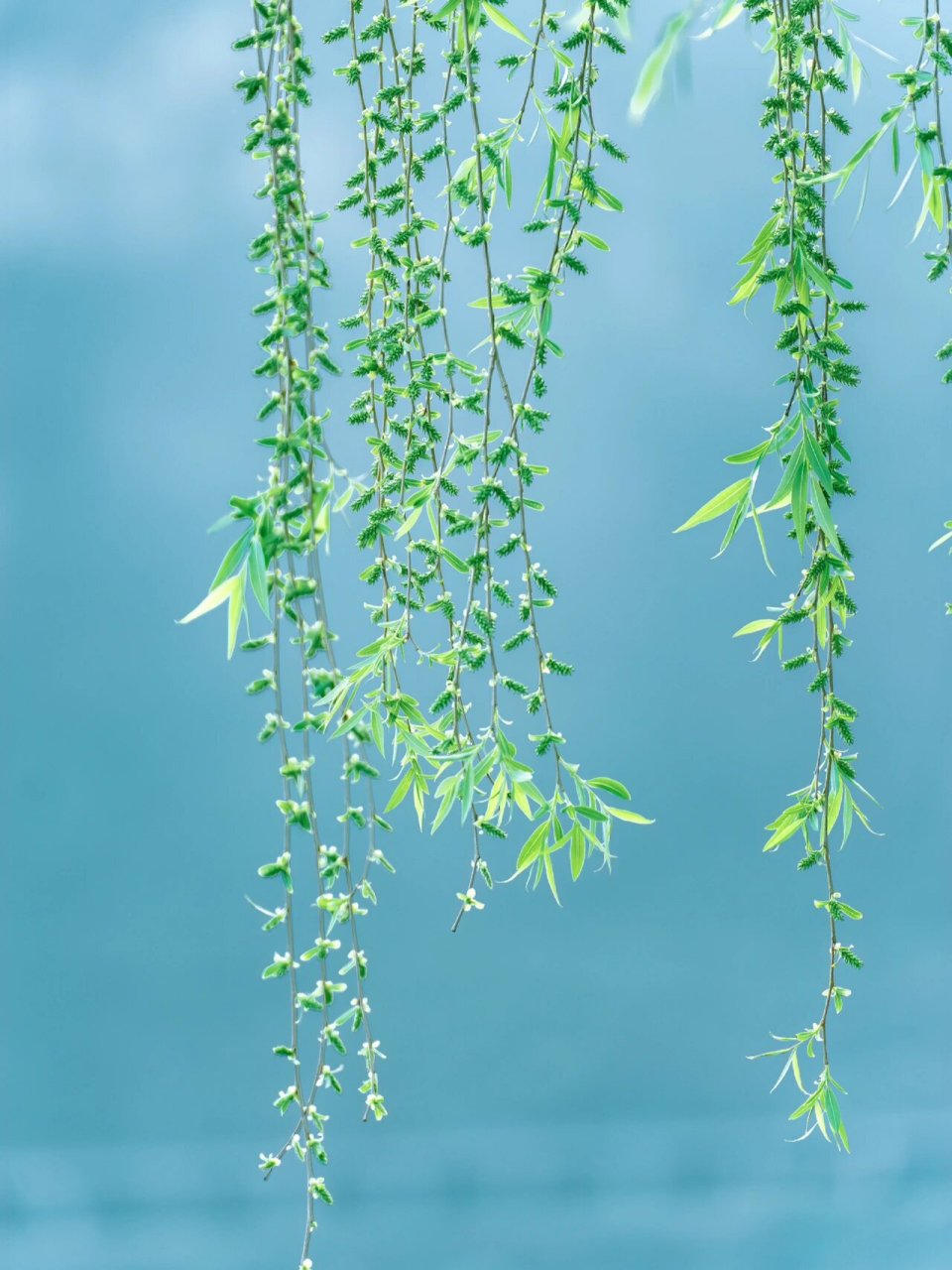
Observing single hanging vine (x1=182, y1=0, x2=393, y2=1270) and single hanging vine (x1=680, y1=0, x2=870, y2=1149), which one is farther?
single hanging vine (x1=680, y1=0, x2=870, y2=1149)

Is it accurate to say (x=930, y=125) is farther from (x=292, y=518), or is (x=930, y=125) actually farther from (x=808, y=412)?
(x=292, y=518)

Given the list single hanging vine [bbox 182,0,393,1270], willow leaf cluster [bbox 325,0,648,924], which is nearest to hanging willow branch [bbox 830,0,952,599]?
willow leaf cluster [bbox 325,0,648,924]

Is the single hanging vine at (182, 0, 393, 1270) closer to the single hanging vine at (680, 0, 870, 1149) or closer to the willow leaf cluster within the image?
the willow leaf cluster

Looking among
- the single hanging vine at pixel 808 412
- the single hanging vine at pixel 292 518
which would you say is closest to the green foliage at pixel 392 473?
the single hanging vine at pixel 292 518

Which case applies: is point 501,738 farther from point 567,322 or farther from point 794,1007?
point 794,1007

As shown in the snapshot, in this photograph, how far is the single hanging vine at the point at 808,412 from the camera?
0.80m

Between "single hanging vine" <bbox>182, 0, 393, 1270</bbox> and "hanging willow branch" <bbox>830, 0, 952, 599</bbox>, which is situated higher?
"hanging willow branch" <bbox>830, 0, 952, 599</bbox>

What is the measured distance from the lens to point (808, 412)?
2.60 ft

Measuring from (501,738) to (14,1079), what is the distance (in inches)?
92.6

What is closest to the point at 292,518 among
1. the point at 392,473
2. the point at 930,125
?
the point at 392,473

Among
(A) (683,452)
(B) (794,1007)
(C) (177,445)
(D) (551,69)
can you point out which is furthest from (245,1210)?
(D) (551,69)

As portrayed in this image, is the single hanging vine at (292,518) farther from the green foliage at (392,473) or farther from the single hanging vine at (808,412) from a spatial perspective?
the single hanging vine at (808,412)

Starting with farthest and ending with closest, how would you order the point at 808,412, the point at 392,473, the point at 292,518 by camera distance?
the point at 392,473, the point at 808,412, the point at 292,518

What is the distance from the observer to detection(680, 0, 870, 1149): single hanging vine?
0.80 meters
